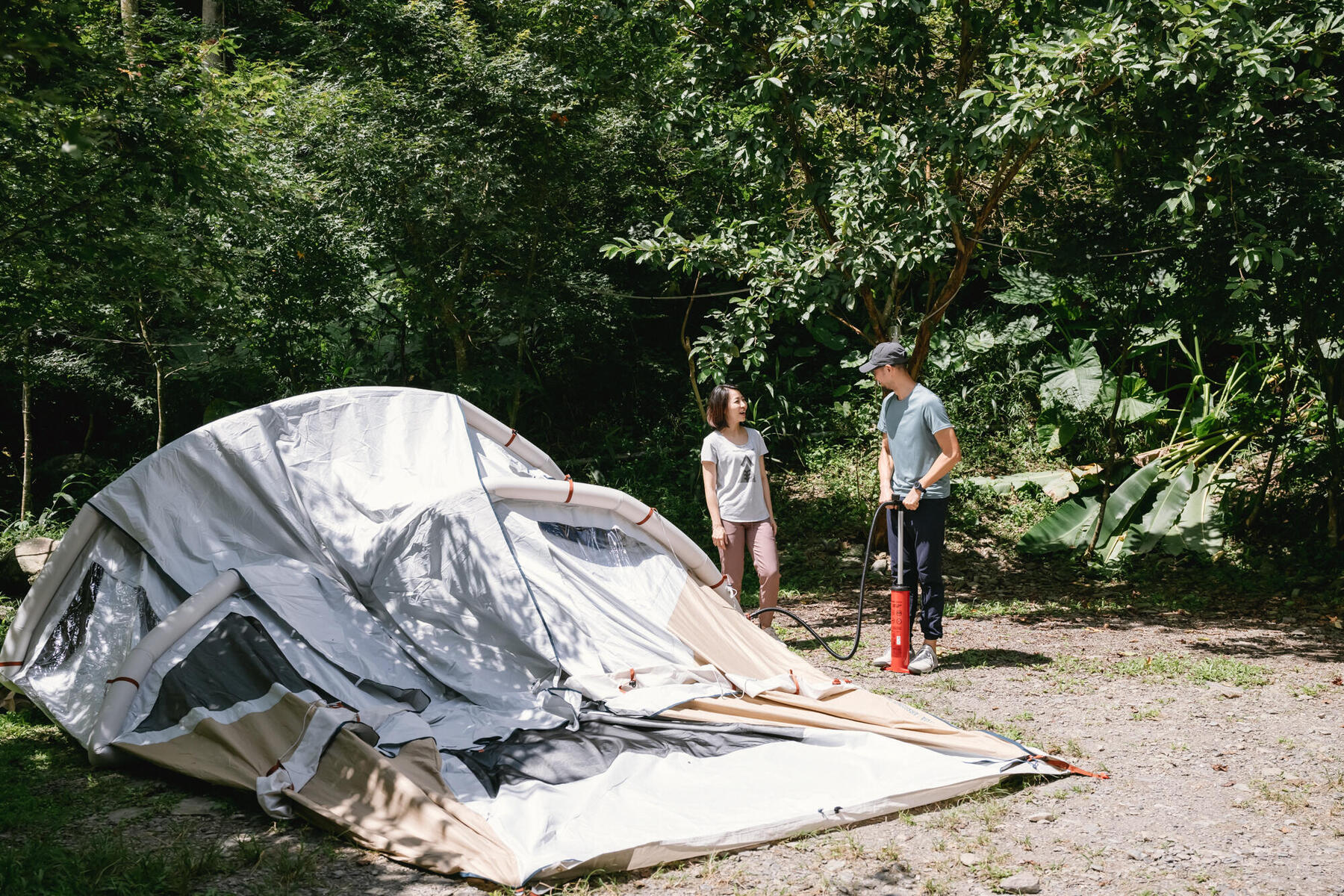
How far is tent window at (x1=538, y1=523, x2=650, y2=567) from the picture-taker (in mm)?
4867

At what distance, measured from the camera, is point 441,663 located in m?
4.41

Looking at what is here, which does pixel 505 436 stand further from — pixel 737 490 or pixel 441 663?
pixel 441 663

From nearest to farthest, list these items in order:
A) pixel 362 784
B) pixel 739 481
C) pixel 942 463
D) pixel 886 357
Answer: pixel 362 784
pixel 942 463
pixel 886 357
pixel 739 481

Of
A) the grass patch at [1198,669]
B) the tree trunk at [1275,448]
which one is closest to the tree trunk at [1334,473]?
the tree trunk at [1275,448]

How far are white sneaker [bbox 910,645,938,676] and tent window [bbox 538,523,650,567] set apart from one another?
153 cm

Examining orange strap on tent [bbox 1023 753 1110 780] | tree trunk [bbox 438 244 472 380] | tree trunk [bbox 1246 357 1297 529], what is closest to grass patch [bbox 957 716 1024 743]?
orange strap on tent [bbox 1023 753 1110 780]

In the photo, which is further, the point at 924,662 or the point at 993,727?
the point at 924,662

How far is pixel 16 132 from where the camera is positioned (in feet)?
15.3

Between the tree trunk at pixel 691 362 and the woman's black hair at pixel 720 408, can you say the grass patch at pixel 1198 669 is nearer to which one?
the woman's black hair at pixel 720 408

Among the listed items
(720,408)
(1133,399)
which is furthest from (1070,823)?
(1133,399)

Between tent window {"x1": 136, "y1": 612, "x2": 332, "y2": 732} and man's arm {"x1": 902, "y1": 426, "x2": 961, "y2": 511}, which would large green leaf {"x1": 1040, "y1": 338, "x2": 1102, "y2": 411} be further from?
tent window {"x1": 136, "y1": 612, "x2": 332, "y2": 732}

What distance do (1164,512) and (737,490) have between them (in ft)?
15.7

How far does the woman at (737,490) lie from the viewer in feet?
18.5

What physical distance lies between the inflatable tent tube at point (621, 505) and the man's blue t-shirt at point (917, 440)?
1.06m
